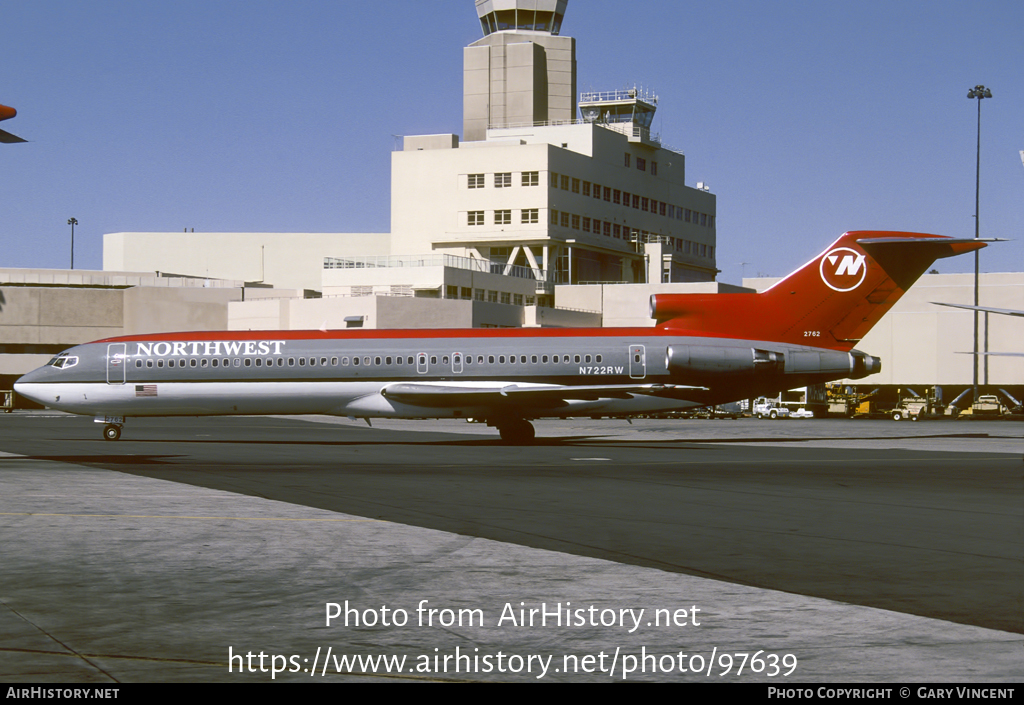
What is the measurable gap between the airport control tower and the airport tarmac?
293 feet

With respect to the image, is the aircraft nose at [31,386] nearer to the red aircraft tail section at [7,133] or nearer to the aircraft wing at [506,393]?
the aircraft wing at [506,393]

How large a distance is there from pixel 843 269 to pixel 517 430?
14068 millimetres

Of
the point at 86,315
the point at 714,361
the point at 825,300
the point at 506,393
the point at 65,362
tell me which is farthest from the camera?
the point at 86,315

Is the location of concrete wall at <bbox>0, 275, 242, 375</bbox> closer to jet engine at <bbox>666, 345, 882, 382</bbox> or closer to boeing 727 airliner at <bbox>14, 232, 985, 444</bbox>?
boeing 727 airliner at <bbox>14, 232, 985, 444</bbox>

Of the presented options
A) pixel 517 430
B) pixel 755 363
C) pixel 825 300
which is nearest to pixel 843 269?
pixel 825 300

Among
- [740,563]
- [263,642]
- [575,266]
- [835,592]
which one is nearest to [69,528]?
[263,642]

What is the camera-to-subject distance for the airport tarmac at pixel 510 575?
7.46 meters

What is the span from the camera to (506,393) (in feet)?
120

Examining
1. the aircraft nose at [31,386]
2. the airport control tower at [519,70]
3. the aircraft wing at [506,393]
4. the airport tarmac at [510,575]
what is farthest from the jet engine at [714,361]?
the airport control tower at [519,70]

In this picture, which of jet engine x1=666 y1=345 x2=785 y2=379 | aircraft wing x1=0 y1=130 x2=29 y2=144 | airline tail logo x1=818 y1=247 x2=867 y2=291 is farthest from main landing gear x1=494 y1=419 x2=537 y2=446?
aircraft wing x1=0 y1=130 x2=29 y2=144

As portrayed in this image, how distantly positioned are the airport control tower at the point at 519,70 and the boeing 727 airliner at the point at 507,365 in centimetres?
7173

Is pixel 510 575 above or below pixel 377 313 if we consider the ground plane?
below

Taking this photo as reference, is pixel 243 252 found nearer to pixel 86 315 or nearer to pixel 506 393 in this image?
pixel 86 315
